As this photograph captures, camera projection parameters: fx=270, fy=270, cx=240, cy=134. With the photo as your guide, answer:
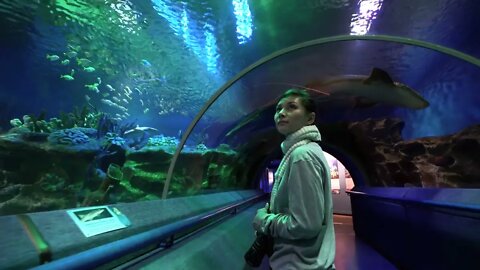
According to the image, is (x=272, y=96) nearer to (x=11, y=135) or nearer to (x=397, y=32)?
(x=397, y=32)

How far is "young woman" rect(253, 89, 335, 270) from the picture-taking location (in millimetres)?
1447

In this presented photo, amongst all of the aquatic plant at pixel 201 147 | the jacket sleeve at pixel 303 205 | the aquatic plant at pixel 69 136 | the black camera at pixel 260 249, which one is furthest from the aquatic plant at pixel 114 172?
the jacket sleeve at pixel 303 205

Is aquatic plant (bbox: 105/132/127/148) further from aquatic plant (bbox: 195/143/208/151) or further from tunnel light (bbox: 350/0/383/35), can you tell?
tunnel light (bbox: 350/0/383/35)

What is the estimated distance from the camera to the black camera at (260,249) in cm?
161

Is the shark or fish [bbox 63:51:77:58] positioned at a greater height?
the shark

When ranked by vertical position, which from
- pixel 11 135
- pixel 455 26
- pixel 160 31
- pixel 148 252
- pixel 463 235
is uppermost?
pixel 455 26

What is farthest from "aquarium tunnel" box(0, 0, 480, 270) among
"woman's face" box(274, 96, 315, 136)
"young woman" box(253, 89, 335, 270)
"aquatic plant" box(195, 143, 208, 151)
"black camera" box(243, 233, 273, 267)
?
"woman's face" box(274, 96, 315, 136)

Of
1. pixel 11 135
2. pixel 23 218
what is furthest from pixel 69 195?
pixel 23 218

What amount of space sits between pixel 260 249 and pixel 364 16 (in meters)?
3.88

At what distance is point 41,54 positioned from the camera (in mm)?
3443

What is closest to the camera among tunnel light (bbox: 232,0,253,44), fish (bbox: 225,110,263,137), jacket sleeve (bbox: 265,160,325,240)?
jacket sleeve (bbox: 265,160,325,240)

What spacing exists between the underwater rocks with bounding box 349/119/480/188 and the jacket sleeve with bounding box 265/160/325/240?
4930mm

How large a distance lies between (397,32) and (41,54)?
16.8 ft

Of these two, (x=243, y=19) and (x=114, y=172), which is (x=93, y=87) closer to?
(x=114, y=172)
